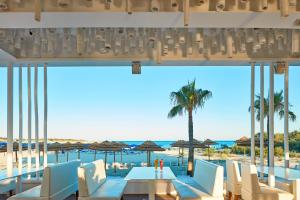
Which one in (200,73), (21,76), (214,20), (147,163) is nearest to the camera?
(214,20)

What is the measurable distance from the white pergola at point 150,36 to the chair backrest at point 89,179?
5.87 ft

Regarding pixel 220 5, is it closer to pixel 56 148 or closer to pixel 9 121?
pixel 9 121

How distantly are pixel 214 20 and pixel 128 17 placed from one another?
111 centimetres

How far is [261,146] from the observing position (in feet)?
30.4

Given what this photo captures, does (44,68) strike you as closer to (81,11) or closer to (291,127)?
(81,11)

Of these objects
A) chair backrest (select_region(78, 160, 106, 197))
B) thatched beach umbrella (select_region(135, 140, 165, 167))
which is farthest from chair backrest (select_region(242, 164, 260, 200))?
thatched beach umbrella (select_region(135, 140, 165, 167))

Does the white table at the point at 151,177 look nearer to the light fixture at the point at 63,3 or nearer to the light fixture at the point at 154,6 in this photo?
the light fixture at the point at 154,6

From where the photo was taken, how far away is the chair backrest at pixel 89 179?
20.5ft

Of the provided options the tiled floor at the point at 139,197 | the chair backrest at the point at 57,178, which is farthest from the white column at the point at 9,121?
the chair backrest at the point at 57,178

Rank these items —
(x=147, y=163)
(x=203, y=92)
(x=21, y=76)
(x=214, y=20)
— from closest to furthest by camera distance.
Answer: (x=214, y=20), (x=21, y=76), (x=147, y=163), (x=203, y=92)

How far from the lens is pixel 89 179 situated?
6508 millimetres

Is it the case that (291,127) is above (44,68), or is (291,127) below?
below

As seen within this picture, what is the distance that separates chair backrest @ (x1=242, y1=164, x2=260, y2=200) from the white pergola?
177 centimetres

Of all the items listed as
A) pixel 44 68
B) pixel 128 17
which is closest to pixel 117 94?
pixel 44 68
